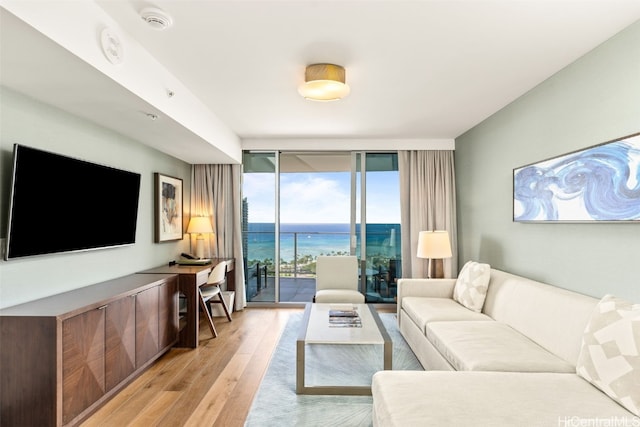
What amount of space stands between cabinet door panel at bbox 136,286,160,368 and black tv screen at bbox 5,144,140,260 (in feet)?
1.95

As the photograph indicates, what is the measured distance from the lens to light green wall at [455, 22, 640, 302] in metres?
2.18

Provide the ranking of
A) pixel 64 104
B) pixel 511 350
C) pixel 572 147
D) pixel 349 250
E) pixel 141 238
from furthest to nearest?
pixel 349 250 < pixel 141 238 < pixel 572 147 < pixel 64 104 < pixel 511 350

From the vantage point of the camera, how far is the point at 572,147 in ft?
8.70

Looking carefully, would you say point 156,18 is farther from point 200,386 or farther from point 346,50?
point 200,386

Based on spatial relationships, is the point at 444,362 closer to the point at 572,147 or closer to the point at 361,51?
the point at 572,147

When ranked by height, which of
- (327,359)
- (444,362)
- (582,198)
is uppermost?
(582,198)

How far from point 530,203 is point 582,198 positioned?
63 cm

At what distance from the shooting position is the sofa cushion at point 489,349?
211cm

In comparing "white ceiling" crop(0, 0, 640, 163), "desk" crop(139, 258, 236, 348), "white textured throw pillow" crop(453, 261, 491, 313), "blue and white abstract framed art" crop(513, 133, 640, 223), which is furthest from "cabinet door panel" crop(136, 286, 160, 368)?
"blue and white abstract framed art" crop(513, 133, 640, 223)

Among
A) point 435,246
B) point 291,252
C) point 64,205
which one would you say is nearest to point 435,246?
point 435,246

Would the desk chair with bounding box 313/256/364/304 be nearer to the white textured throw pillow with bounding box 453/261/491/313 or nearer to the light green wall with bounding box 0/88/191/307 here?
the white textured throw pillow with bounding box 453/261/491/313

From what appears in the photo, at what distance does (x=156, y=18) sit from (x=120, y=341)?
88.3 inches

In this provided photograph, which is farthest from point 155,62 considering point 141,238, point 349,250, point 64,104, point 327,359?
point 349,250

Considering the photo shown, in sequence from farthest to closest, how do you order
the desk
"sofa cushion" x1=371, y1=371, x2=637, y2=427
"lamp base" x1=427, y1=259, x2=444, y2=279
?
"lamp base" x1=427, y1=259, x2=444, y2=279
the desk
"sofa cushion" x1=371, y1=371, x2=637, y2=427
